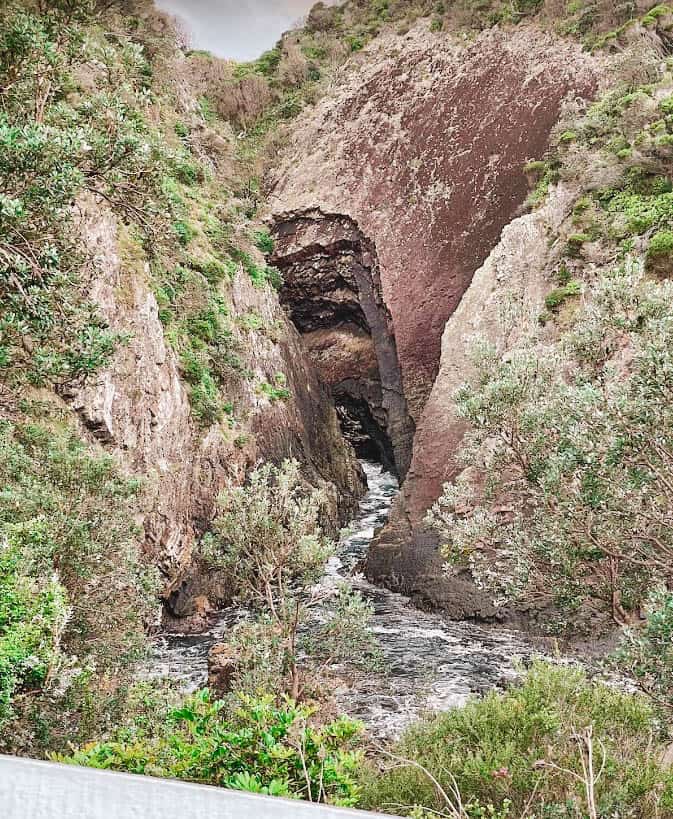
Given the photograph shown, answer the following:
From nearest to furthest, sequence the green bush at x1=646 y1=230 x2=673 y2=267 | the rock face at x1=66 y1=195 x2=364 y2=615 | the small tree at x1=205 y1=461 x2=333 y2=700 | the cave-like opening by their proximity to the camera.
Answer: the small tree at x1=205 y1=461 x2=333 y2=700 < the rock face at x1=66 y1=195 x2=364 y2=615 < the green bush at x1=646 y1=230 x2=673 y2=267 < the cave-like opening

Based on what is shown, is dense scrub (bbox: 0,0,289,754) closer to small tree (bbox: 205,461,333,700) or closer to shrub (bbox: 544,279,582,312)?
small tree (bbox: 205,461,333,700)

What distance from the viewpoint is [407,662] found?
1243 centimetres

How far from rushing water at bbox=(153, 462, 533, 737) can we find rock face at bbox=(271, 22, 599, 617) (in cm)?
384

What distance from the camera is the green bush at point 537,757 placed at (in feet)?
15.8

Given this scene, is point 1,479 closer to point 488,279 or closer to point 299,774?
point 299,774

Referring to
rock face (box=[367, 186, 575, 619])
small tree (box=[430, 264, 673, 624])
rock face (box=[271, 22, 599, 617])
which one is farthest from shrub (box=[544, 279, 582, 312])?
small tree (box=[430, 264, 673, 624])

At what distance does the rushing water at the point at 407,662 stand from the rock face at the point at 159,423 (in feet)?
6.40

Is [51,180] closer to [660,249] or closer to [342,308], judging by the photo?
[660,249]

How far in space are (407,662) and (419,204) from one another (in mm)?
20519

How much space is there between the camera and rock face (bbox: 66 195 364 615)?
13.0 meters

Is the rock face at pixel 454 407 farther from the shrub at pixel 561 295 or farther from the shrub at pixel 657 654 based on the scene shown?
the shrub at pixel 657 654

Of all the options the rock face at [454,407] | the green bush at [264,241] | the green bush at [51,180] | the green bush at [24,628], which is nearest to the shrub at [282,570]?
the green bush at [51,180]

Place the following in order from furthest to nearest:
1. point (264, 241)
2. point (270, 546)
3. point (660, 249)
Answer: point (264, 241), point (660, 249), point (270, 546)

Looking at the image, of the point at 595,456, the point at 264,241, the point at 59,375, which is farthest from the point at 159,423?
the point at 264,241
